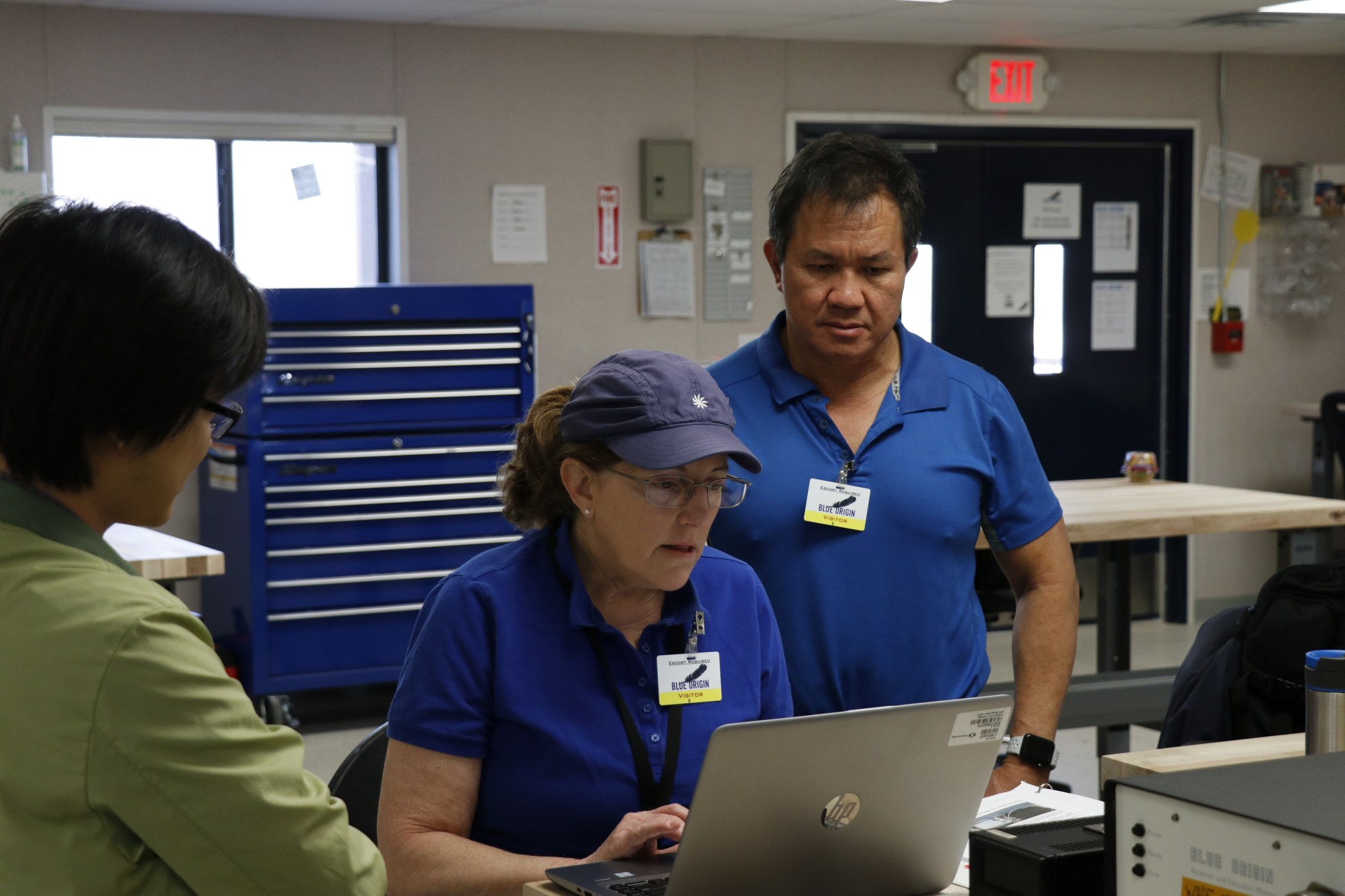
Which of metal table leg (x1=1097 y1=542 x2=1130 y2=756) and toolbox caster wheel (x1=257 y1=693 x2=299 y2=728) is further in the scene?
metal table leg (x1=1097 y1=542 x2=1130 y2=756)

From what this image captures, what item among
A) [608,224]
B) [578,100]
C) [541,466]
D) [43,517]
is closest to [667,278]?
[608,224]

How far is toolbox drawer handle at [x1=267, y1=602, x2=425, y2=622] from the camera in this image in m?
4.80

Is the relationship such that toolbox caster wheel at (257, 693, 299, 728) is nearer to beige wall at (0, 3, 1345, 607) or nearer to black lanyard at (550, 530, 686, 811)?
beige wall at (0, 3, 1345, 607)

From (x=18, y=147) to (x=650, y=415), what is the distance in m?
3.91

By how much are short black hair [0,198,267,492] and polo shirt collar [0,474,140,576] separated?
13 mm

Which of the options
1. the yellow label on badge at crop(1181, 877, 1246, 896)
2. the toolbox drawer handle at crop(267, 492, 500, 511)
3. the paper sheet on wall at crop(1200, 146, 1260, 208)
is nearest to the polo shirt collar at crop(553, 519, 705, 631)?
the yellow label on badge at crop(1181, 877, 1246, 896)

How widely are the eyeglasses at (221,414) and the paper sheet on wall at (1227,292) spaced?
19.9ft

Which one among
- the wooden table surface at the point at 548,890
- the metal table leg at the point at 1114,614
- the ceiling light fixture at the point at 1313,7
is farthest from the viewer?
the ceiling light fixture at the point at 1313,7

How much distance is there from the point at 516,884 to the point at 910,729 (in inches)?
18.9

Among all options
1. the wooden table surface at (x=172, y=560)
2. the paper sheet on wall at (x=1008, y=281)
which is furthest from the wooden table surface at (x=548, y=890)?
the paper sheet on wall at (x=1008, y=281)

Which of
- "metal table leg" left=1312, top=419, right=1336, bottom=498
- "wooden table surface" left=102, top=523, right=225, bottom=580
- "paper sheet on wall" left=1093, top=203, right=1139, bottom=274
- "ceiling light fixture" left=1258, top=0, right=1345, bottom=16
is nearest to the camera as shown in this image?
"wooden table surface" left=102, top=523, right=225, bottom=580

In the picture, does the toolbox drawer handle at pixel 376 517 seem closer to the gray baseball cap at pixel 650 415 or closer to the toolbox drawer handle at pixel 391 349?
the toolbox drawer handle at pixel 391 349

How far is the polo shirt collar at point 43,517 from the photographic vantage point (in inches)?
40.9

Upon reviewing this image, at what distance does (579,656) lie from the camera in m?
1.67
